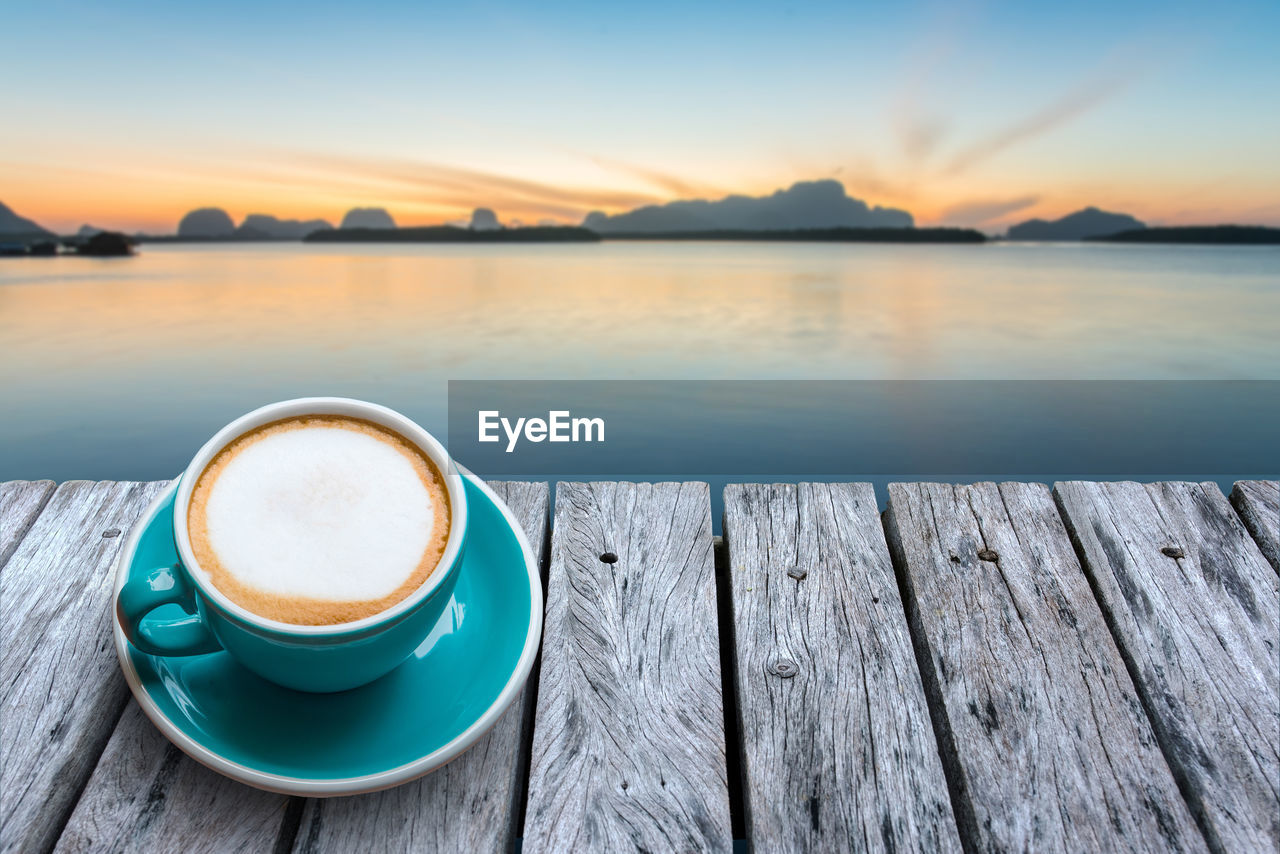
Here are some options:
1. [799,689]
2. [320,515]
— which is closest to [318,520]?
Result: [320,515]

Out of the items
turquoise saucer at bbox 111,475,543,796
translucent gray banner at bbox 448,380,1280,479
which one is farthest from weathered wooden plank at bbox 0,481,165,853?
translucent gray banner at bbox 448,380,1280,479

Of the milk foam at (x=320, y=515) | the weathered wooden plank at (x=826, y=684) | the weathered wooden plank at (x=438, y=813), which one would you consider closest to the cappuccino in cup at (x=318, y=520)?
the milk foam at (x=320, y=515)

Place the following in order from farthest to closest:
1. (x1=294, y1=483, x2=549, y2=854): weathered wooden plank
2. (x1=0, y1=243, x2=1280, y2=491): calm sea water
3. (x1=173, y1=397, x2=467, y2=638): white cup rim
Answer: (x1=0, y1=243, x2=1280, y2=491): calm sea water < (x1=294, y1=483, x2=549, y2=854): weathered wooden plank < (x1=173, y1=397, x2=467, y2=638): white cup rim

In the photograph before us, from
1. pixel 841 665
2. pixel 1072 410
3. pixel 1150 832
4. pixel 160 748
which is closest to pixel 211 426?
pixel 160 748

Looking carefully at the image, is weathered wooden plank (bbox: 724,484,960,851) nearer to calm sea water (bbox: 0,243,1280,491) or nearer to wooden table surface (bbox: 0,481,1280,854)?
wooden table surface (bbox: 0,481,1280,854)

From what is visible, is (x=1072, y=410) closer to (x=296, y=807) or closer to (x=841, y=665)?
(x=841, y=665)

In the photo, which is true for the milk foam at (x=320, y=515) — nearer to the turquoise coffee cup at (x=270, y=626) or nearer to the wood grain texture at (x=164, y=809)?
the turquoise coffee cup at (x=270, y=626)

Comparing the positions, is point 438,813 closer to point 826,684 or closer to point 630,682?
point 630,682

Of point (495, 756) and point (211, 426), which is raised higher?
point (495, 756)
